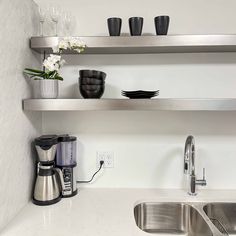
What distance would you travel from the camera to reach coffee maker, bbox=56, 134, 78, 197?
138cm

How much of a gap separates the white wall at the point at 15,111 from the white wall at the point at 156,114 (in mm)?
290

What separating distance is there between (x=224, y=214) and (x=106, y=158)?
2.59ft

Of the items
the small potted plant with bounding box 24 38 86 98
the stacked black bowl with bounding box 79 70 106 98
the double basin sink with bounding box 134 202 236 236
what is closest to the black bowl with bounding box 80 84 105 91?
the stacked black bowl with bounding box 79 70 106 98

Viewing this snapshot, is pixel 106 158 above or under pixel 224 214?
above

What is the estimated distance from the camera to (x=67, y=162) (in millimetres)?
1415

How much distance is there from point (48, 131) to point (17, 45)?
59 centimetres

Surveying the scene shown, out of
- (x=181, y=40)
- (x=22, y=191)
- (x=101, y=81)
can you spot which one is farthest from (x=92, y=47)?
(x=22, y=191)

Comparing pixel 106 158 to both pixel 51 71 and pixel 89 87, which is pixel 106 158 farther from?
pixel 51 71

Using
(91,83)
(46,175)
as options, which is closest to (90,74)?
(91,83)

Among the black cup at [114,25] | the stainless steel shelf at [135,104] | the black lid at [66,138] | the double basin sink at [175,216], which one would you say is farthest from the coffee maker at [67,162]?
the black cup at [114,25]

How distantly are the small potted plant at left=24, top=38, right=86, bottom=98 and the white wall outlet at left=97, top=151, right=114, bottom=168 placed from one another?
0.51 metres

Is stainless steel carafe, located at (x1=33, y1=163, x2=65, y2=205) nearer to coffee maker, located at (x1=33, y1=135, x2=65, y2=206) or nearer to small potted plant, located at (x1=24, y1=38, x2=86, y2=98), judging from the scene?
coffee maker, located at (x1=33, y1=135, x2=65, y2=206)

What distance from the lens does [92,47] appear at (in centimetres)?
128

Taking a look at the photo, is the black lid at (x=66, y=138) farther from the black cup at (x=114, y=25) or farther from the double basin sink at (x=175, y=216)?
the black cup at (x=114, y=25)
